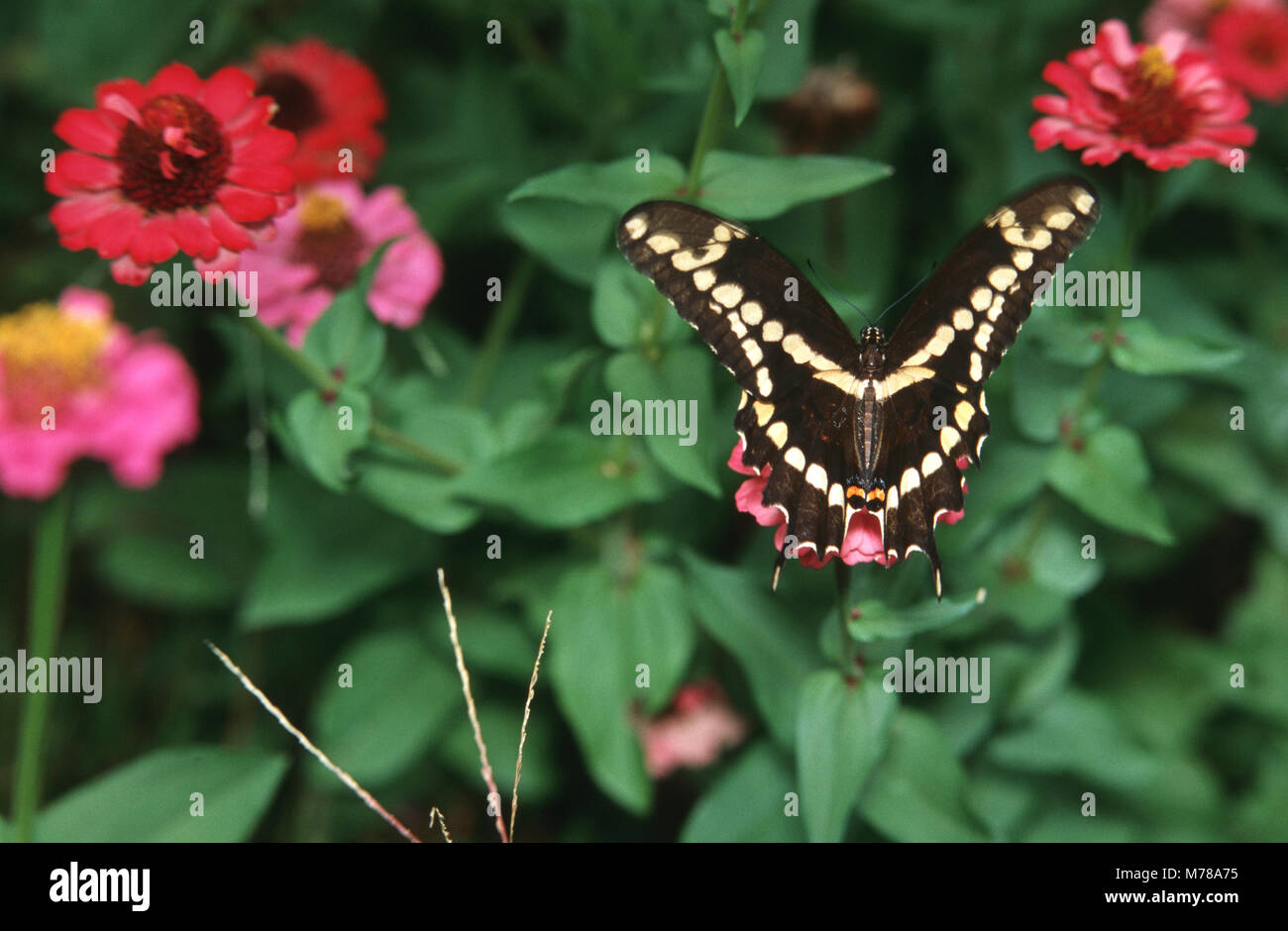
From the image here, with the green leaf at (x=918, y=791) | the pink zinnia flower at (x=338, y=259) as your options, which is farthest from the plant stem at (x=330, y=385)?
the green leaf at (x=918, y=791)

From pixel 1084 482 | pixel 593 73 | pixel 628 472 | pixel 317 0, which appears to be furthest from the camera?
pixel 317 0

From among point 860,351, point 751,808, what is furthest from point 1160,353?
point 751,808

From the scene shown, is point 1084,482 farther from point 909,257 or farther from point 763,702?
point 909,257

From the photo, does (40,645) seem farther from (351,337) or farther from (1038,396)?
(1038,396)

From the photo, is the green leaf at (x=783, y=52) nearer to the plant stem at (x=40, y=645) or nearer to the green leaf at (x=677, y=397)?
the green leaf at (x=677, y=397)
